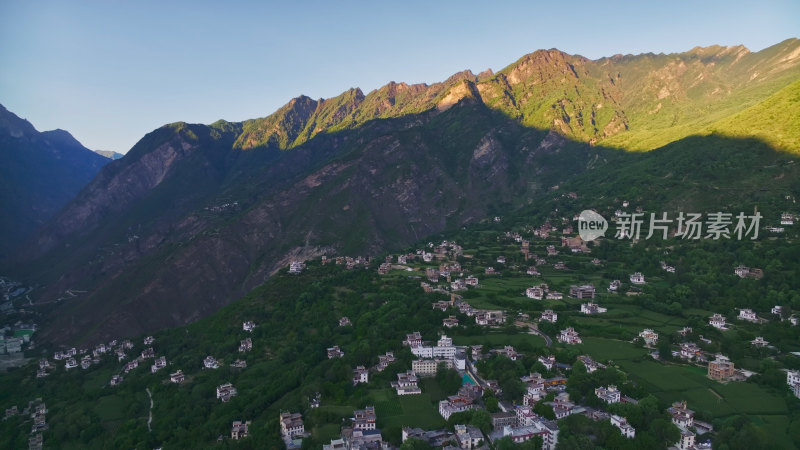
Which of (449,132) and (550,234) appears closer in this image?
(550,234)

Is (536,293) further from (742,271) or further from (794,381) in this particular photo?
(794,381)

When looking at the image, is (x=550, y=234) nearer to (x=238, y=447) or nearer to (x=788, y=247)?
(x=788, y=247)

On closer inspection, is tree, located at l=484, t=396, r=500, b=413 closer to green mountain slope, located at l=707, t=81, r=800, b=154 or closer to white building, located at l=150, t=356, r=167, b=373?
white building, located at l=150, t=356, r=167, b=373

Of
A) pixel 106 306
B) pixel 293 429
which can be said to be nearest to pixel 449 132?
pixel 106 306

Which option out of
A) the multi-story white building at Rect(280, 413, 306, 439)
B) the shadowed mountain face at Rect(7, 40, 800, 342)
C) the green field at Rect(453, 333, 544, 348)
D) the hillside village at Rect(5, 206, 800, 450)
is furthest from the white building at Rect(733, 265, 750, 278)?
the multi-story white building at Rect(280, 413, 306, 439)

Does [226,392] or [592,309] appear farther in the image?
[592,309]

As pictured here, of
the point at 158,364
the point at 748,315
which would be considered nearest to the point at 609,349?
the point at 748,315

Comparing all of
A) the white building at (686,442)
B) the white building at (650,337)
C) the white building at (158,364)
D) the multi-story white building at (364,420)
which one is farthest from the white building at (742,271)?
the white building at (158,364)

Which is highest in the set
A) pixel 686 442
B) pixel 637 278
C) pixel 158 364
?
pixel 637 278
